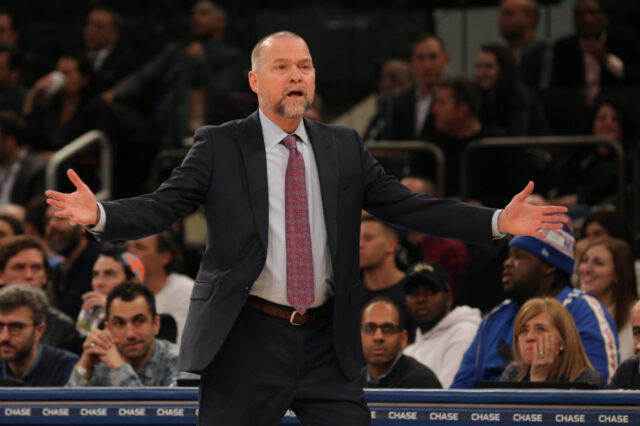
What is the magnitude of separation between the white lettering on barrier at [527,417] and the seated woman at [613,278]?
69.5 inches

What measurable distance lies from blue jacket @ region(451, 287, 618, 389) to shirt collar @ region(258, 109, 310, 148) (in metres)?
2.12

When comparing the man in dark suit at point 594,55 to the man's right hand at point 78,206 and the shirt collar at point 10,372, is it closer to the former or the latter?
the shirt collar at point 10,372

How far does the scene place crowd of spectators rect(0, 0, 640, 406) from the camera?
5.21 m

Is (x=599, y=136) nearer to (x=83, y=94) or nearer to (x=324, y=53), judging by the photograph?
(x=324, y=53)

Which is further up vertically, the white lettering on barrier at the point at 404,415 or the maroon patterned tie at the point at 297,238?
the maroon patterned tie at the point at 297,238

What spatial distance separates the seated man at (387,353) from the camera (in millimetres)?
5047

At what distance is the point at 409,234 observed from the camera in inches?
277

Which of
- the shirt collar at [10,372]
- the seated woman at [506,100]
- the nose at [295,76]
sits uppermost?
the seated woman at [506,100]

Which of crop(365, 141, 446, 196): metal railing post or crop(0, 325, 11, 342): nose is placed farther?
crop(365, 141, 446, 196): metal railing post

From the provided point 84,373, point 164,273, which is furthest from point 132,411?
point 164,273

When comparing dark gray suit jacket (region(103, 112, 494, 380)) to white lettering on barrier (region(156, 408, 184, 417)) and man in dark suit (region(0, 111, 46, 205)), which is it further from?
man in dark suit (region(0, 111, 46, 205))

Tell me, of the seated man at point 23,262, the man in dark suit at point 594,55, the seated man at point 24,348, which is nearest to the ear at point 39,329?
the seated man at point 24,348

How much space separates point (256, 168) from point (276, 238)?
0.20 metres

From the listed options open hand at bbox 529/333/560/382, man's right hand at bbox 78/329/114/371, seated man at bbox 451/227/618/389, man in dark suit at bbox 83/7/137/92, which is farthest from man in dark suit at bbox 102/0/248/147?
open hand at bbox 529/333/560/382
